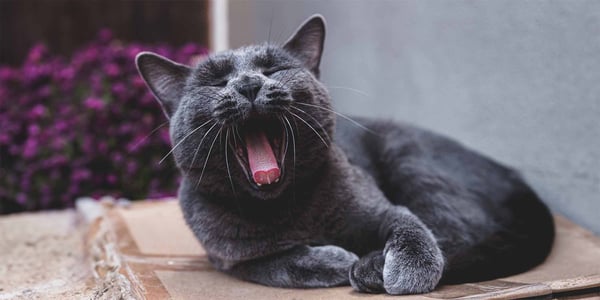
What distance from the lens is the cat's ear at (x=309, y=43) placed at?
224 centimetres

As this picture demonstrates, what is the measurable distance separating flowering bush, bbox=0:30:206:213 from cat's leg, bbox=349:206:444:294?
218 centimetres

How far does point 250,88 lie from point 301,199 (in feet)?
1.47

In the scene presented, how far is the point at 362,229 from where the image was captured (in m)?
2.16

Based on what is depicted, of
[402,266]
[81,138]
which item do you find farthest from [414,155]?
[81,138]

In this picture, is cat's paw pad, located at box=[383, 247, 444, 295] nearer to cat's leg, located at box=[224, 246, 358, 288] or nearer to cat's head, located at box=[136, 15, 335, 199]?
cat's leg, located at box=[224, 246, 358, 288]

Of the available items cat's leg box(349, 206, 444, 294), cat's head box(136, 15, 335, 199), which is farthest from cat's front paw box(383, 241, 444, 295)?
cat's head box(136, 15, 335, 199)

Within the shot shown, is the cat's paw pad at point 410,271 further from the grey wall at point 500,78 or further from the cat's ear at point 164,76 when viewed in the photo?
the cat's ear at point 164,76

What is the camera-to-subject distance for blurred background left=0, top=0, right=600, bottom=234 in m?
2.51

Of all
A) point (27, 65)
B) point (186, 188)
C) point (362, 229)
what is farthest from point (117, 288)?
point (27, 65)

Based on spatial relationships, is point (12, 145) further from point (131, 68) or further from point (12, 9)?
point (12, 9)

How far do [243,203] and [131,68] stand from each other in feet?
7.59

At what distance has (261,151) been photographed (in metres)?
1.95

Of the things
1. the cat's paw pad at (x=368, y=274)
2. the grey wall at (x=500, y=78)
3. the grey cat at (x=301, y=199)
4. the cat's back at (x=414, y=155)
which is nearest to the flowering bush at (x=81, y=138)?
the grey wall at (x=500, y=78)

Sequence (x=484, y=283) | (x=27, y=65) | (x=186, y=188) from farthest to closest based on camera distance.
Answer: (x=27, y=65) < (x=186, y=188) < (x=484, y=283)
